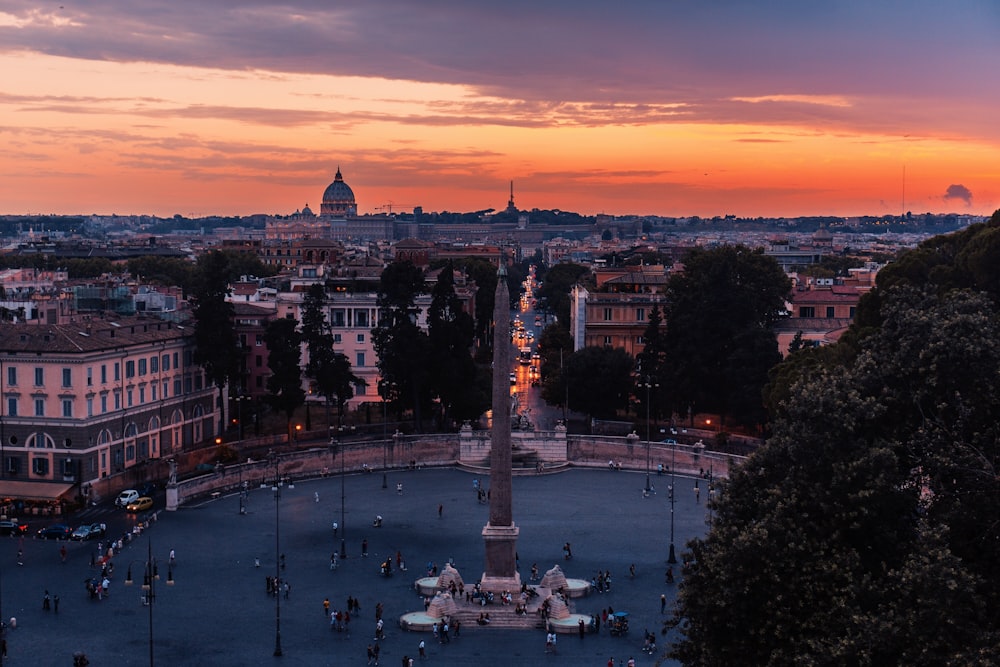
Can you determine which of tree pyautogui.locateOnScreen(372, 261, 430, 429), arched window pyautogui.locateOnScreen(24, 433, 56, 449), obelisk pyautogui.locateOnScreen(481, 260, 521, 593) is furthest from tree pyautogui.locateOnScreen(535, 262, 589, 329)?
obelisk pyautogui.locateOnScreen(481, 260, 521, 593)

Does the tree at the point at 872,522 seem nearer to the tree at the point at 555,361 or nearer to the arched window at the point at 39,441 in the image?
the arched window at the point at 39,441

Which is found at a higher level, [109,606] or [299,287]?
[299,287]

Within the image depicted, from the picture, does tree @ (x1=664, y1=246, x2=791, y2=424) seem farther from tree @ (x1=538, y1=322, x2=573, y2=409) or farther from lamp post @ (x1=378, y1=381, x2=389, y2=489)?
lamp post @ (x1=378, y1=381, x2=389, y2=489)

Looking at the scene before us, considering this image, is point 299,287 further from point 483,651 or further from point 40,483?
point 483,651

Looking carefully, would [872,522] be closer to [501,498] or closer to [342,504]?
[501,498]

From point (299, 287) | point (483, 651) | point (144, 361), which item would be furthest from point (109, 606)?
point (299, 287)

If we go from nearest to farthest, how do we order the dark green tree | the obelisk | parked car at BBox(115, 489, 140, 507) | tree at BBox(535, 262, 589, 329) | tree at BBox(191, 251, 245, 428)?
the obelisk < parked car at BBox(115, 489, 140, 507) < tree at BBox(191, 251, 245, 428) < the dark green tree < tree at BBox(535, 262, 589, 329)

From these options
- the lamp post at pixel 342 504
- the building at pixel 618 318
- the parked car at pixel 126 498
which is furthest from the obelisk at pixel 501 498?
the building at pixel 618 318
